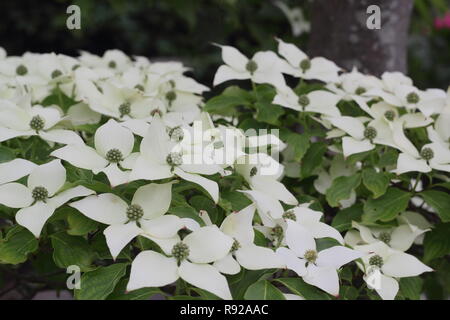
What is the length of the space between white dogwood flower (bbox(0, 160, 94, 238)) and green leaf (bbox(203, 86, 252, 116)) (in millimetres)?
473

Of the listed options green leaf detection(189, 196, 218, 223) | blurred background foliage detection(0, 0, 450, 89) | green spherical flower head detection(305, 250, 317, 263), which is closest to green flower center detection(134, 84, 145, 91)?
green leaf detection(189, 196, 218, 223)

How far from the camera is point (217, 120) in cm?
152

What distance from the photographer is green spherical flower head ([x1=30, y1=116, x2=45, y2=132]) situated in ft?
4.02

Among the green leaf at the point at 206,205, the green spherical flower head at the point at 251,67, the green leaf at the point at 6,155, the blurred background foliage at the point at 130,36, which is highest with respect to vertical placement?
the blurred background foliage at the point at 130,36

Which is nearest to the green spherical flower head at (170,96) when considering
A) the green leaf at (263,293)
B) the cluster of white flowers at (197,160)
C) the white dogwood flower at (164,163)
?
the cluster of white flowers at (197,160)

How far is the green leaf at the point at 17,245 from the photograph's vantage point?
0.99 m

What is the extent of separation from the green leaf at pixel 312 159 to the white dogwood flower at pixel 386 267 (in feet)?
0.92

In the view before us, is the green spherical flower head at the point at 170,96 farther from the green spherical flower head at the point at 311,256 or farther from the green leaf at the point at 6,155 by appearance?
the green spherical flower head at the point at 311,256

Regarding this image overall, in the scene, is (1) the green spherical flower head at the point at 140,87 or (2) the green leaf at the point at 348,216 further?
(1) the green spherical flower head at the point at 140,87

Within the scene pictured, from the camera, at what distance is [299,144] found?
1377mm

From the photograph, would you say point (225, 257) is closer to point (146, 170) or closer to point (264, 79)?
point (146, 170)

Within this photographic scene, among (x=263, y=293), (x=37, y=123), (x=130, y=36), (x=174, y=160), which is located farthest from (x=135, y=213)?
(x=130, y=36)

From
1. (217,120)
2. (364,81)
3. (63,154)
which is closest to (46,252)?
(63,154)
